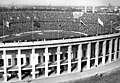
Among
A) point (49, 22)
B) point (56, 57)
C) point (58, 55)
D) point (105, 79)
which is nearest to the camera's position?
point (105, 79)

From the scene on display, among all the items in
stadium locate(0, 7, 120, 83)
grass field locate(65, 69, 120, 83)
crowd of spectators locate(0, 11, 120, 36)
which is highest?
crowd of spectators locate(0, 11, 120, 36)

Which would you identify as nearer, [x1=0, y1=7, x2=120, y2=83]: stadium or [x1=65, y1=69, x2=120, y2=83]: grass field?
[x1=65, y1=69, x2=120, y2=83]: grass field

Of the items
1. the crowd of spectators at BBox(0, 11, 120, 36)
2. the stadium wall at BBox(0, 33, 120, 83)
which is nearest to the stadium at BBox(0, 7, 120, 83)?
the stadium wall at BBox(0, 33, 120, 83)

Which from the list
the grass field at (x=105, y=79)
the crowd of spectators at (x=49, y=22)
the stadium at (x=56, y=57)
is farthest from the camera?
the crowd of spectators at (x=49, y=22)

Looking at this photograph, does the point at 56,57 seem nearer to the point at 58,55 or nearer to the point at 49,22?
the point at 58,55

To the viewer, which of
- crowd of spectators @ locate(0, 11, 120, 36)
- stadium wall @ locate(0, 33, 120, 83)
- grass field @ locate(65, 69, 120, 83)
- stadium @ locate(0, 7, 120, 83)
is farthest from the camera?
crowd of spectators @ locate(0, 11, 120, 36)

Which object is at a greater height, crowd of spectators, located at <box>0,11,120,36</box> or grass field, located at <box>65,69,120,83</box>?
crowd of spectators, located at <box>0,11,120,36</box>

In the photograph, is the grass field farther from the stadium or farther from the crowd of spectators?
the crowd of spectators

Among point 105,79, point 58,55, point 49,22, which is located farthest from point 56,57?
point 49,22

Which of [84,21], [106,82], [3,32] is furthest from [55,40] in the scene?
[84,21]

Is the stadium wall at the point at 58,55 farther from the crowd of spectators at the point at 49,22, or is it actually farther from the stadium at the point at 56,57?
the crowd of spectators at the point at 49,22

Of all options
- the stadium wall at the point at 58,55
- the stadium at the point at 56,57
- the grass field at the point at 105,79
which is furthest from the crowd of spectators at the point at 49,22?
the grass field at the point at 105,79

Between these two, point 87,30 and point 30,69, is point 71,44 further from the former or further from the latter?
point 87,30
